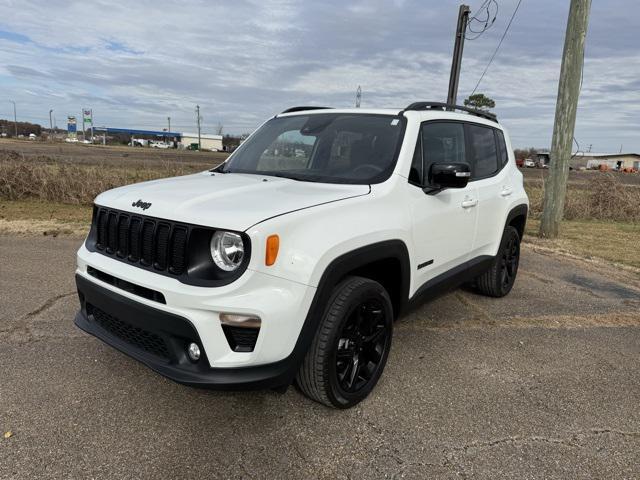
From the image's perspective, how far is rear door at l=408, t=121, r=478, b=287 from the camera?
11.1 feet

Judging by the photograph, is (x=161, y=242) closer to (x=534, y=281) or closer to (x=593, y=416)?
(x=593, y=416)

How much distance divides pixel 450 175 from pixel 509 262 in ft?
8.40

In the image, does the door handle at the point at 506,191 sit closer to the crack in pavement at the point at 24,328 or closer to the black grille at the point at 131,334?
the black grille at the point at 131,334

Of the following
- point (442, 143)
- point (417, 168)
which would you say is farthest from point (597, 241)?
point (417, 168)

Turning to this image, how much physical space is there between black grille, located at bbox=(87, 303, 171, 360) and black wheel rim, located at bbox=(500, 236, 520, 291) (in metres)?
3.82

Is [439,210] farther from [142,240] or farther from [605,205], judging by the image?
[605,205]

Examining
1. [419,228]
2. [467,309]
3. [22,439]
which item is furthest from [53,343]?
[467,309]

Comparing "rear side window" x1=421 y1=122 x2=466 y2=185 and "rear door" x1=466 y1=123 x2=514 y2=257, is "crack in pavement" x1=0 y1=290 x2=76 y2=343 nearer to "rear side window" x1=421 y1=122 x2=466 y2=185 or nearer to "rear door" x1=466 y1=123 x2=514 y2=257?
"rear side window" x1=421 y1=122 x2=466 y2=185

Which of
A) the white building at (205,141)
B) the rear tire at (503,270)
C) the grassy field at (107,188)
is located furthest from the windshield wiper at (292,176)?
the white building at (205,141)

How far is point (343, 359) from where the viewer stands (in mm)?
2914

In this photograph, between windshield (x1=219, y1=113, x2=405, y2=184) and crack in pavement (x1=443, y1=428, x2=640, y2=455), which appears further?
windshield (x1=219, y1=113, x2=405, y2=184)

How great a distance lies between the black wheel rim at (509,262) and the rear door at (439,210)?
125 centimetres

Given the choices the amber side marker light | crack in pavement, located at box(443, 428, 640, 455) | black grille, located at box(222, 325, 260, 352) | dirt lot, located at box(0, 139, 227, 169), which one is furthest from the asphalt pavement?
Result: dirt lot, located at box(0, 139, 227, 169)

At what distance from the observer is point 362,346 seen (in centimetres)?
304
